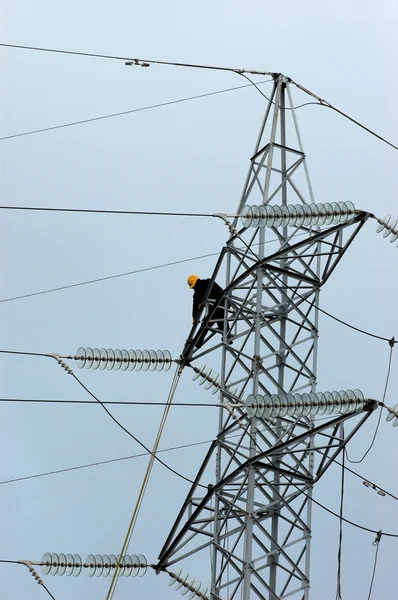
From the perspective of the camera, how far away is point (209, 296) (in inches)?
1037

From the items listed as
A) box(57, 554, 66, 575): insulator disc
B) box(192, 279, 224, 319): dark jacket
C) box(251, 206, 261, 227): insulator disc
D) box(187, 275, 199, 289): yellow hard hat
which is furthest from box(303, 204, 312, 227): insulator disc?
box(57, 554, 66, 575): insulator disc

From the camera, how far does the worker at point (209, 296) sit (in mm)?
25750

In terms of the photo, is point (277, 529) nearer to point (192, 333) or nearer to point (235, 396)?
point (235, 396)

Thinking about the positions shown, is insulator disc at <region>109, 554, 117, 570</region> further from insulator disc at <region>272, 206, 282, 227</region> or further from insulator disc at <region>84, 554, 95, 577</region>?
insulator disc at <region>272, 206, 282, 227</region>

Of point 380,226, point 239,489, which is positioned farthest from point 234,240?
point 239,489

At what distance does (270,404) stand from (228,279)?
9.39 feet

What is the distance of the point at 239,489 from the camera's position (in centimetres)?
2395

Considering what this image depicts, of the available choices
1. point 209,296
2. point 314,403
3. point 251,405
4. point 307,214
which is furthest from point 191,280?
point 314,403

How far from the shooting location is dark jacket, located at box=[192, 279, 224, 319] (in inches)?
1038

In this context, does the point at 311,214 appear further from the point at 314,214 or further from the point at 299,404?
the point at 299,404

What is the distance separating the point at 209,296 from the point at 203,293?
65 cm

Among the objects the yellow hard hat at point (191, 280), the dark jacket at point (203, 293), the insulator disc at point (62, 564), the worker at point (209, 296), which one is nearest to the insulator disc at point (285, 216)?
the worker at point (209, 296)

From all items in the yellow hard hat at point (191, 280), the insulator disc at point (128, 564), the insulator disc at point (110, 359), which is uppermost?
the yellow hard hat at point (191, 280)

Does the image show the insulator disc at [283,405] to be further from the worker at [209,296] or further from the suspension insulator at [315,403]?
the worker at [209,296]
